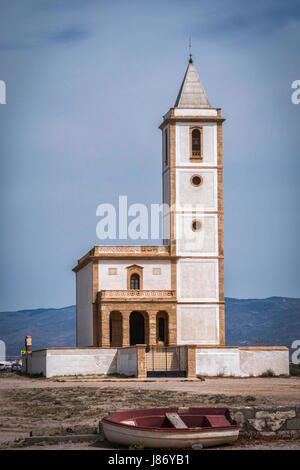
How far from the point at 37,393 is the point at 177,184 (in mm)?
23338

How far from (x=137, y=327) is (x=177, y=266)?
4.36m

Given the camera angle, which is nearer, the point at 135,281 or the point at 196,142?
the point at 135,281

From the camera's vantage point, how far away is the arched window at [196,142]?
2272 inches

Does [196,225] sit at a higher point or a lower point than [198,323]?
higher

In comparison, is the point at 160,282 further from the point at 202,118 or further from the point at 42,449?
the point at 42,449

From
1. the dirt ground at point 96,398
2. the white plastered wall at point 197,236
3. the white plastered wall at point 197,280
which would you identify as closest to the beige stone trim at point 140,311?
the white plastered wall at point 197,280

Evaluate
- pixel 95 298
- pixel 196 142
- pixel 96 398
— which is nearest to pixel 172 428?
pixel 96 398

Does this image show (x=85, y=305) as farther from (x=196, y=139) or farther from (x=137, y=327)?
(x=196, y=139)

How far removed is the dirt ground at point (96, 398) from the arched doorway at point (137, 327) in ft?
29.9

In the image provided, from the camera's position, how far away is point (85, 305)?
2320 inches

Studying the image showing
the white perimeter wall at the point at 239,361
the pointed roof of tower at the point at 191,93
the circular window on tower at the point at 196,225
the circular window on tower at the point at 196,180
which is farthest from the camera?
the pointed roof of tower at the point at 191,93

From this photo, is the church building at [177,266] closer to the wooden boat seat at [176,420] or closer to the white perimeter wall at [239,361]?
the white perimeter wall at [239,361]

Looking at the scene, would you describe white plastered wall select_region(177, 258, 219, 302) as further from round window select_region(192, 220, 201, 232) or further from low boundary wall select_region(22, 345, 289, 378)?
low boundary wall select_region(22, 345, 289, 378)

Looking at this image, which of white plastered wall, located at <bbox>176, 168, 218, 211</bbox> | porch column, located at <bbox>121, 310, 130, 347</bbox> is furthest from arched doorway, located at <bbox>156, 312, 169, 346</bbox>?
white plastered wall, located at <bbox>176, 168, 218, 211</bbox>
